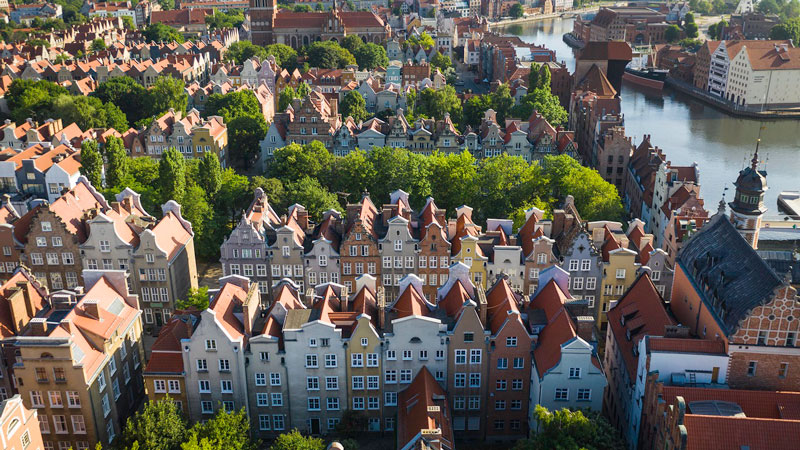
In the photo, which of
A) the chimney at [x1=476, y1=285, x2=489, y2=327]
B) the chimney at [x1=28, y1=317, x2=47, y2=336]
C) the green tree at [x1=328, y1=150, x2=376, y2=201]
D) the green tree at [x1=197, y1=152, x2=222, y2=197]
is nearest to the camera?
the chimney at [x1=28, y1=317, x2=47, y2=336]

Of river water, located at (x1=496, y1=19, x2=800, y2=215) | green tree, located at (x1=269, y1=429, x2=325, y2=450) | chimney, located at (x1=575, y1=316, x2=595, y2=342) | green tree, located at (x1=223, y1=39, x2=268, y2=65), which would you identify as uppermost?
green tree, located at (x1=223, y1=39, x2=268, y2=65)

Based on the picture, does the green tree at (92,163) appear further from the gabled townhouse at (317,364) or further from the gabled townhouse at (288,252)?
the gabled townhouse at (317,364)

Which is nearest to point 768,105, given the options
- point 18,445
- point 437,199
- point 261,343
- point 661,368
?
point 437,199

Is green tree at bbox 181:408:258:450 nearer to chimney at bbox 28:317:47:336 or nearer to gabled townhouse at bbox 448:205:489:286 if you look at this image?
chimney at bbox 28:317:47:336

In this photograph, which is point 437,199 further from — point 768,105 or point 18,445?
point 768,105

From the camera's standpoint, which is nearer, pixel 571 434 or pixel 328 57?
pixel 571 434

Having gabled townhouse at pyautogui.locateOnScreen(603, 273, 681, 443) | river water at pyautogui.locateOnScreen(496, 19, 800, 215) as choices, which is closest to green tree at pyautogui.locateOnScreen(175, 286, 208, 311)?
gabled townhouse at pyautogui.locateOnScreen(603, 273, 681, 443)

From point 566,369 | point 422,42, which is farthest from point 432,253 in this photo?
point 422,42

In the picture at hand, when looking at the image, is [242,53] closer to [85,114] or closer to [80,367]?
[85,114]
